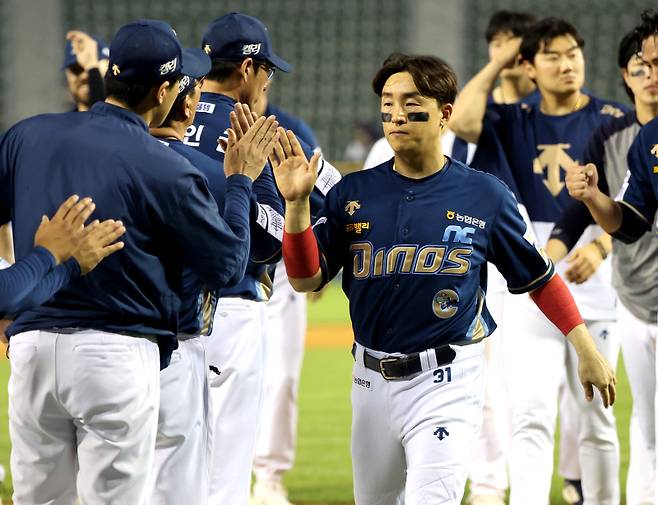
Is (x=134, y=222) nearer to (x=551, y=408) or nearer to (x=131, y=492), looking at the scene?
(x=131, y=492)

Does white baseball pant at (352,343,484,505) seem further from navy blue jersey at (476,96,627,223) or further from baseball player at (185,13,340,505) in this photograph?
navy blue jersey at (476,96,627,223)

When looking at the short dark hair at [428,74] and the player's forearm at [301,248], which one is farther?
the short dark hair at [428,74]

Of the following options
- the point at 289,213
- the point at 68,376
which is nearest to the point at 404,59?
the point at 289,213

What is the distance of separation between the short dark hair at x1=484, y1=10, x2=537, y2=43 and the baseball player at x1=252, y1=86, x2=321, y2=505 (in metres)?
1.25

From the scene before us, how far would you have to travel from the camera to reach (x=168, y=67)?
12.4ft

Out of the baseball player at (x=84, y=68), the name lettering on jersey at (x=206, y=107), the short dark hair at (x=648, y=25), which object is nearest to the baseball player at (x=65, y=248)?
the name lettering on jersey at (x=206, y=107)

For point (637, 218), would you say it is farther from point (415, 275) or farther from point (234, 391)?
point (234, 391)

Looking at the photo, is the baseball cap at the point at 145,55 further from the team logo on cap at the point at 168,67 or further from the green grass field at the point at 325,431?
the green grass field at the point at 325,431

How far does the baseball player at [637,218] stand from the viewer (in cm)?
501

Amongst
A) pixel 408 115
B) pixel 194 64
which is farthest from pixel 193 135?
pixel 408 115

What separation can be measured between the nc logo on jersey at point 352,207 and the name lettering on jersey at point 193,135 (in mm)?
785

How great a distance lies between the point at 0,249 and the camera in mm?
5305

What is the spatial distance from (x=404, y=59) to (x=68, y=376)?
1.61 metres

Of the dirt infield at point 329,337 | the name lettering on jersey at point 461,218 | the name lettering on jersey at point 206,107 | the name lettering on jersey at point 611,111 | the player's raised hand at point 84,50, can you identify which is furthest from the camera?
the dirt infield at point 329,337
